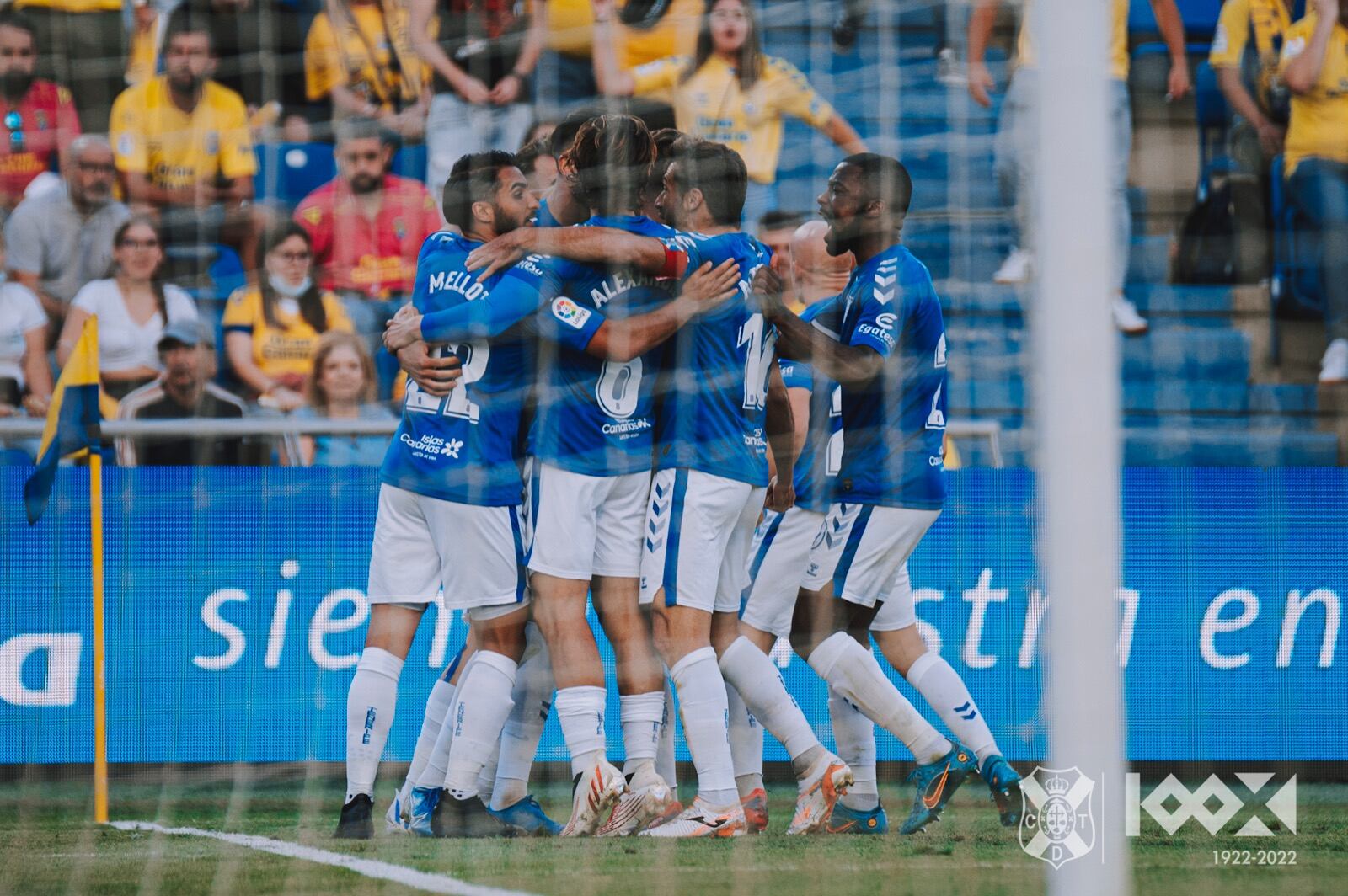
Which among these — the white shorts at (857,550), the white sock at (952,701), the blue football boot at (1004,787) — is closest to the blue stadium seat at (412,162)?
the white shorts at (857,550)

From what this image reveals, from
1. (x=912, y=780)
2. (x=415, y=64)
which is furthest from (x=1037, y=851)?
(x=415, y=64)

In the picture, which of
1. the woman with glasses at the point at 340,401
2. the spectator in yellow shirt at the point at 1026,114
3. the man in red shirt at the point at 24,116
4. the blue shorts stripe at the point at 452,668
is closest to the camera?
the blue shorts stripe at the point at 452,668

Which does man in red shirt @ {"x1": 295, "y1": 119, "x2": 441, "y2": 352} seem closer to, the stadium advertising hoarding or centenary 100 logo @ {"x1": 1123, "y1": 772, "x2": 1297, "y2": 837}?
the stadium advertising hoarding

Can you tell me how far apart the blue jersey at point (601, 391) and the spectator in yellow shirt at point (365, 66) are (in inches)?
40.1

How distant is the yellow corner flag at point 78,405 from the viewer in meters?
3.87

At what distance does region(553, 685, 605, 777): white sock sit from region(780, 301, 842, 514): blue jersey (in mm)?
692

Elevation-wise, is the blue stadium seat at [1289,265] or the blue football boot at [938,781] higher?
the blue stadium seat at [1289,265]

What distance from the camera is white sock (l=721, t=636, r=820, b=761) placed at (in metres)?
3.63

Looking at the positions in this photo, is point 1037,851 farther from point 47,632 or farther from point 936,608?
point 47,632

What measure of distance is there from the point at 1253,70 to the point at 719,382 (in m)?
2.02

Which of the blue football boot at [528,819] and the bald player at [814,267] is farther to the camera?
the bald player at [814,267]

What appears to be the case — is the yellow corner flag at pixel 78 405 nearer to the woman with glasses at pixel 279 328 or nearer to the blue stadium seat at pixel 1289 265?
the woman with glasses at pixel 279 328

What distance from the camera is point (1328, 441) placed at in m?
4.24

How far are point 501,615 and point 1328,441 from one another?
240cm
